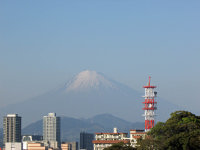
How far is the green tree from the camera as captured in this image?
130875 millimetres

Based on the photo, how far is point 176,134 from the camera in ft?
458

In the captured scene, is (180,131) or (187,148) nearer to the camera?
(187,148)

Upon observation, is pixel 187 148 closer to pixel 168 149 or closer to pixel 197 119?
pixel 168 149

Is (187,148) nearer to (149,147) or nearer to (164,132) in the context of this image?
(149,147)

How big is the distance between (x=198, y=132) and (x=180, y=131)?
7.93 meters

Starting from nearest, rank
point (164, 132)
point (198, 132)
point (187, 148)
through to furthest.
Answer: point (187, 148) < point (198, 132) < point (164, 132)

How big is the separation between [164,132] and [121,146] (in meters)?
12.9

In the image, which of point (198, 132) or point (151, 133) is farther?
point (151, 133)

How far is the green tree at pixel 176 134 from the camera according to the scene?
130875 mm

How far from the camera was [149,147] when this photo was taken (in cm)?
13575

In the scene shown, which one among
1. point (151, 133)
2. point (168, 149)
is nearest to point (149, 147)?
point (168, 149)

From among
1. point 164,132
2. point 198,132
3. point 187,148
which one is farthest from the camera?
point 164,132

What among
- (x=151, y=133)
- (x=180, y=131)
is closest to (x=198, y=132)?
(x=180, y=131)

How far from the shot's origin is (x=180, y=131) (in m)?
147
